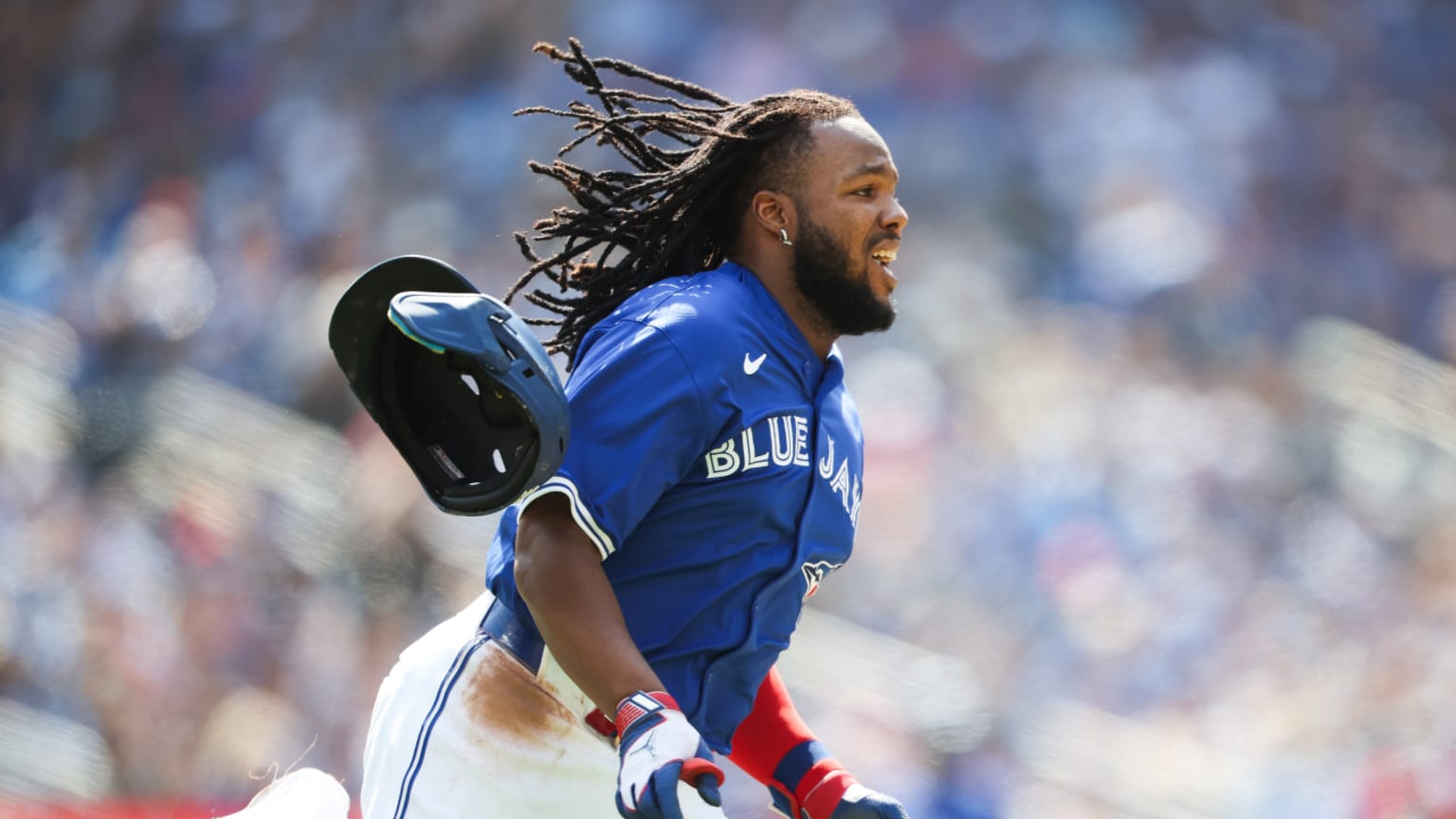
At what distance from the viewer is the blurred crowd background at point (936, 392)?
6.11 metres

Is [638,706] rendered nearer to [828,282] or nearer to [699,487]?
[699,487]

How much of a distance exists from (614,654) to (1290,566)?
4741 mm

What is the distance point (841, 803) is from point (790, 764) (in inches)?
7.2

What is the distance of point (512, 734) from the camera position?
2.45 meters

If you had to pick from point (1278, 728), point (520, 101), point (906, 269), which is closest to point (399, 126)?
point (520, 101)

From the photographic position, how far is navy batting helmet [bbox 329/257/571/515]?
89.1 inches

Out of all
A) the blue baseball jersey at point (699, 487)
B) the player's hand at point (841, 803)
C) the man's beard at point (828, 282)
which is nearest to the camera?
the blue baseball jersey at point (699, 487)

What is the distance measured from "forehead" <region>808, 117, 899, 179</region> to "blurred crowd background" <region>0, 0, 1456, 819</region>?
366 cm

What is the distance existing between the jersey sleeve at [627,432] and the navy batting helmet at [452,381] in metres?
0.09

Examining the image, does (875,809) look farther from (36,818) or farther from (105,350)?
(105,350)

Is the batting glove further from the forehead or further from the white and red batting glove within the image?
the forehead

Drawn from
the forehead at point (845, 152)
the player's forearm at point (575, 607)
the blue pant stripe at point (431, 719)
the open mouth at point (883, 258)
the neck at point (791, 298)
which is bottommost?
the blue pant stripe at point (431, 719)

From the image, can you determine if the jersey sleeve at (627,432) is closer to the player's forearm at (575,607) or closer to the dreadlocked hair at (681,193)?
the player's forearm at (575,607)

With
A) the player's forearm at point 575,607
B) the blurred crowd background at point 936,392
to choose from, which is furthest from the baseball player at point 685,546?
the blurred crowd background at point 936,392
